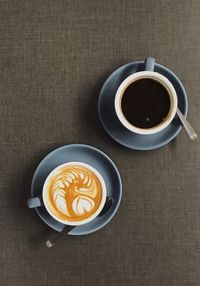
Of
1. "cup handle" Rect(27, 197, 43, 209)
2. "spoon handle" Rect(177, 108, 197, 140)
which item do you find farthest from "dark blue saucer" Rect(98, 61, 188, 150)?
"cup handle" Rect(27, 197, 43, 209)

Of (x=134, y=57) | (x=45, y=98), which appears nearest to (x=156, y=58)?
(x=134, y=57)

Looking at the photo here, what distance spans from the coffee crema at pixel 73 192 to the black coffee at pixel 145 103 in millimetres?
128

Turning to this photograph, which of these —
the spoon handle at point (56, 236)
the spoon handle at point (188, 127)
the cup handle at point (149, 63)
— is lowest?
the spoon handle at point (56, 236)

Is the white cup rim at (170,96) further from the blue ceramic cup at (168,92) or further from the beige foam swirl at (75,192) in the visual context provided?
the beige foam swirl at (75,192)

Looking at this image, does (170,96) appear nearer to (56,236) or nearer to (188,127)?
(188,127)

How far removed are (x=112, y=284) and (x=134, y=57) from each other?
1.41ft

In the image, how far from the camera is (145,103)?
98cm

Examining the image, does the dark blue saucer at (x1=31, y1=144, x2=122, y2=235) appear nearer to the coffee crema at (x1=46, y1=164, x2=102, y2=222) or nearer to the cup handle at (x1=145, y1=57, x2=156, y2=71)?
the coffee crema at (x1=46, y1=164, x2=102, y2=222)

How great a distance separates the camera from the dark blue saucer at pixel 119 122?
3.29ft

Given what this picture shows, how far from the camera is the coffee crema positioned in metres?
0.97

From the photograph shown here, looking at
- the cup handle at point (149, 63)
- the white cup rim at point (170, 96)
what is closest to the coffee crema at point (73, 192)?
the white cup rim at point (170, 96)

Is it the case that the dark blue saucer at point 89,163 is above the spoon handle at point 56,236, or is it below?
above

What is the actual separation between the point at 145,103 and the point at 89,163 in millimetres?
155

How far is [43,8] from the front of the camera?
1032mm
